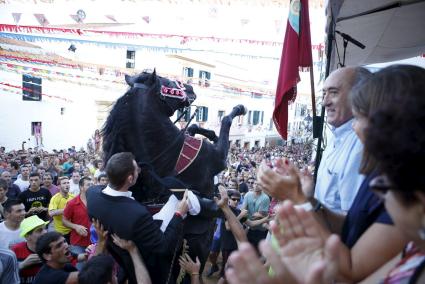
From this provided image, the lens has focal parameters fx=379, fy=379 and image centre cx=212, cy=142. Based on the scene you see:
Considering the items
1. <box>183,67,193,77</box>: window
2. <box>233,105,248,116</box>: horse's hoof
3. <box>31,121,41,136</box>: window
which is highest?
<box>183,67,193,77</box>: window

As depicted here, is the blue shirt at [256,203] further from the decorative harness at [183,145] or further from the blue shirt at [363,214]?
the blue shirt at [363,214]

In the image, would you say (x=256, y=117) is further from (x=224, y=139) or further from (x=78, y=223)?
(x=224, y=139)

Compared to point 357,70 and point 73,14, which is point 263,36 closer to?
point 73,14

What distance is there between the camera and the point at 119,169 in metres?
2.43

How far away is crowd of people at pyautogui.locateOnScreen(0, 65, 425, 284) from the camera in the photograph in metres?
0.90

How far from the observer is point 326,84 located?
2.09m

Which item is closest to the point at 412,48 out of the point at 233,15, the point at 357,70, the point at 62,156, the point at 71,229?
the point at 357,70

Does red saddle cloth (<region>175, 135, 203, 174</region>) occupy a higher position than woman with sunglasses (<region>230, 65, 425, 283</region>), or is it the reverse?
woman with sunglasses (<region>230, 65, 425, 283</region>)

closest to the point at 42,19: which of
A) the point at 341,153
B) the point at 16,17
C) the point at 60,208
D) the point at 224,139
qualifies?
the point at 16,17

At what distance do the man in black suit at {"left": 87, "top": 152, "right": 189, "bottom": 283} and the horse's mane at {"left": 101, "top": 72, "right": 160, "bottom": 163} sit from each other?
1.20 ft

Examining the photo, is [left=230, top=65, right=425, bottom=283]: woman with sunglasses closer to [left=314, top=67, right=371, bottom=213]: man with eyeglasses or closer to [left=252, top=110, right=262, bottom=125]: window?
[left=314, top=67, right=371, bottom=213]: man with eyeglasses

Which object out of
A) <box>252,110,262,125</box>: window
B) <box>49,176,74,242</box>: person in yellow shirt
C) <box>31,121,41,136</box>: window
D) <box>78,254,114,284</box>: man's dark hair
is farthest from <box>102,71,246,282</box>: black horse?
<box>252,110,262,125</box>: window

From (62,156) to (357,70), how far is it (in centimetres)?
1264

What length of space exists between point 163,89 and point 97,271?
4.51 ft
